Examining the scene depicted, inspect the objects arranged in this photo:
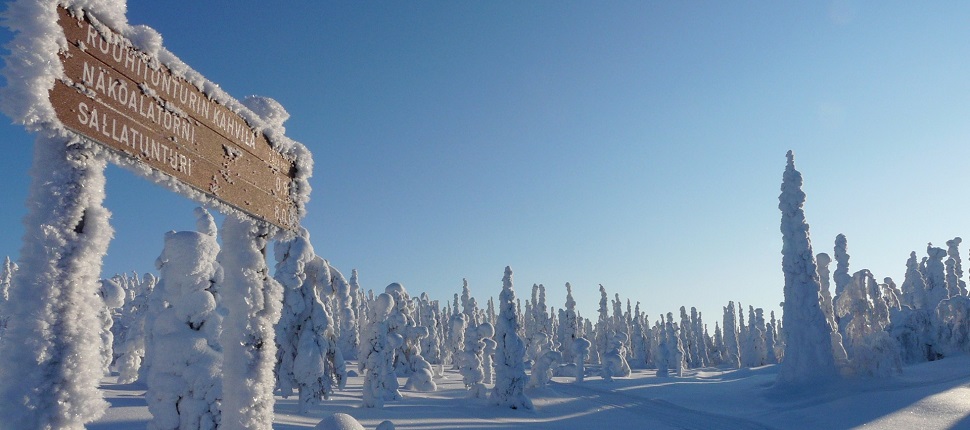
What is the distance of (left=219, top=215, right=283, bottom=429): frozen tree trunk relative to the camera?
15.5 feet

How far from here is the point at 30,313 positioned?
2.73 metres

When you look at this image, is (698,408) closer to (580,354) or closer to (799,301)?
(799,301)

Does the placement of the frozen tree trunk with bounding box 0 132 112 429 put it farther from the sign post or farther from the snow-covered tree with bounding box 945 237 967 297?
the snow-covered tree with bounding box 945 237 967 297

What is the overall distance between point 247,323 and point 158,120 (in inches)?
84.4

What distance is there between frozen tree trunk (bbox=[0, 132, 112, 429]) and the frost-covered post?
26787 millimetres

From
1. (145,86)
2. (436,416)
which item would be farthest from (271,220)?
(436,416)

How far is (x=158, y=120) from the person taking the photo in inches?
134

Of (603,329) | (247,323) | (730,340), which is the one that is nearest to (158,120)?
(247,323)

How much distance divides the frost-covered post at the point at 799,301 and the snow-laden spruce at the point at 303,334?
64.9ft

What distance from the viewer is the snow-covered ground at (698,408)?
16500 millimetres

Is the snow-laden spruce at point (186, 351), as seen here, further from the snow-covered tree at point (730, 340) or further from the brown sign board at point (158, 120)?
the snow-covered tree at point (730, 340)

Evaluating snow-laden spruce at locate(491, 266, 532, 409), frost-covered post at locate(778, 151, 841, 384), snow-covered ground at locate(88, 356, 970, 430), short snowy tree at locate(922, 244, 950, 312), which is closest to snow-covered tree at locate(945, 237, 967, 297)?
short snowy tree at locate(922, 244, 950, 312)

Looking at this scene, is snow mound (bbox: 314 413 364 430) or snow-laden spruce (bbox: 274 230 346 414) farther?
snow-laden spruce (bbox: 274 230 346 414)

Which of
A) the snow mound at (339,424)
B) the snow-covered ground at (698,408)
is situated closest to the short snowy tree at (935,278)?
the snow-covered ground at (698,408)
